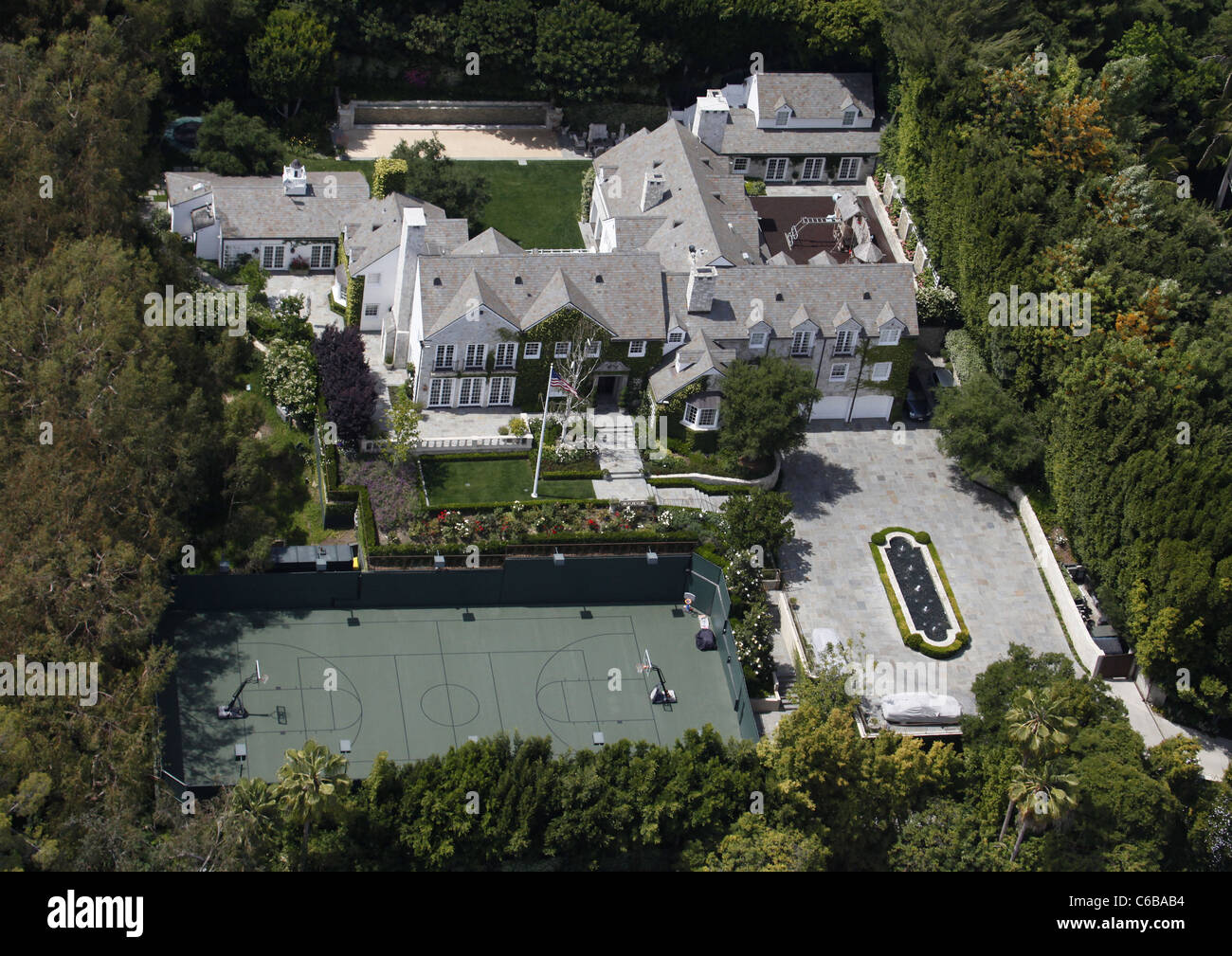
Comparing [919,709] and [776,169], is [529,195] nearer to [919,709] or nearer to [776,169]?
[776,169]

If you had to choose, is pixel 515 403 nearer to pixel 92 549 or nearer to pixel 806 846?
pixel 92 549

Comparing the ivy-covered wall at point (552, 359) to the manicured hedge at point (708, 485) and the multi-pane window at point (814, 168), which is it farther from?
the multi-pane window at point (814, 168)

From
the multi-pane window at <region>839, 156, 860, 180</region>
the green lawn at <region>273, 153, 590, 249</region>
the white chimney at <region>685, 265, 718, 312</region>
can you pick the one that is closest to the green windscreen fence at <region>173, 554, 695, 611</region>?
the white chimney at <region>685, 265, 718, 312</region>

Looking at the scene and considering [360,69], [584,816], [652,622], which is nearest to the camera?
[584,816]

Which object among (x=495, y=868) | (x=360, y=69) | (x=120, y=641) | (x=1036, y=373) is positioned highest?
(x=360, y=69)

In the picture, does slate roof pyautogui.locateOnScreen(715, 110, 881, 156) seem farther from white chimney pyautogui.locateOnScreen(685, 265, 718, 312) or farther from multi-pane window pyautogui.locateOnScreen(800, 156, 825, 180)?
white chimney pyautogui.locateOnScreen(685, 265, 718, 312)

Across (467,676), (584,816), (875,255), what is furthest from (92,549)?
(875,255)

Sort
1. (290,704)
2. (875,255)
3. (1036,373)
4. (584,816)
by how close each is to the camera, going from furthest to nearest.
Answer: (875,255) < (1036,373) < (290,704) < (584,816)

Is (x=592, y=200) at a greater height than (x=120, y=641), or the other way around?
(x=592, y=200)

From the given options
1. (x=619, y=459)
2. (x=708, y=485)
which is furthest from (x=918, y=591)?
(x=619, y=459)

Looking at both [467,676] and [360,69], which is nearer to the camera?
[467,676]
